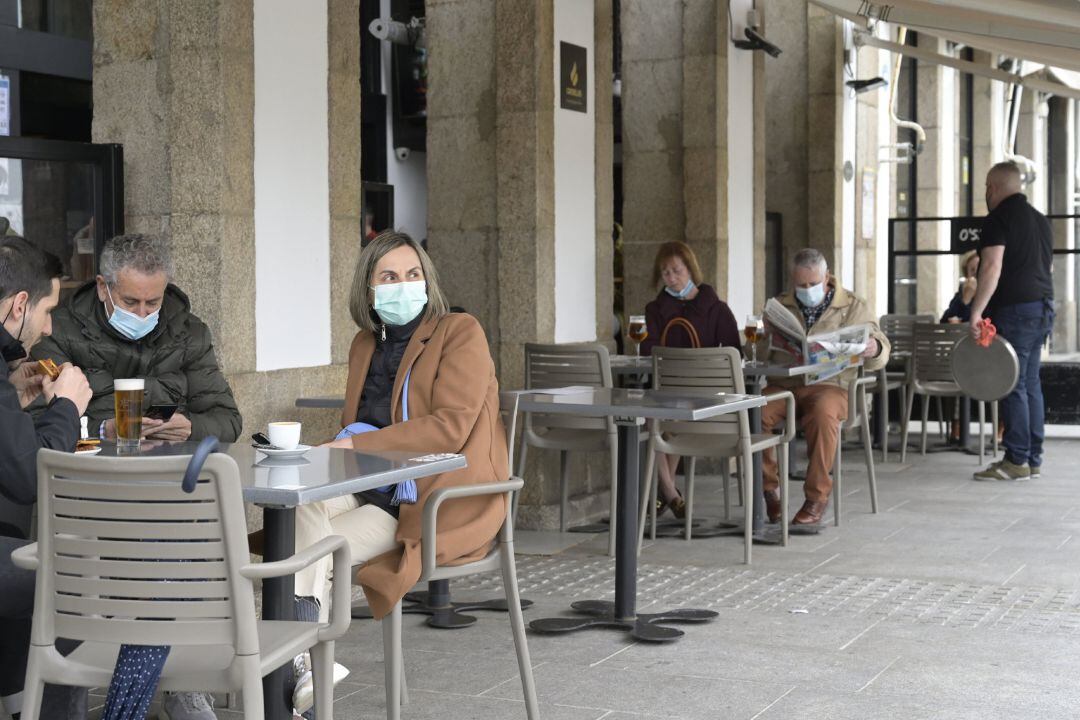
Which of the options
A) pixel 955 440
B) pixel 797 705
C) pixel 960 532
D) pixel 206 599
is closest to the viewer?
pixel 206 599

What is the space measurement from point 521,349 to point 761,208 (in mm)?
3263

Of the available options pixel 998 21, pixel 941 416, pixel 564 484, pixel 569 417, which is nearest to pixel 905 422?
pixel 941 416

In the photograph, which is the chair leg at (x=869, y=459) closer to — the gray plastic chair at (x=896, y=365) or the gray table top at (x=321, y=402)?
the gray plastic chair at (x=896, y=365)

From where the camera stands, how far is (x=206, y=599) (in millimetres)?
2682

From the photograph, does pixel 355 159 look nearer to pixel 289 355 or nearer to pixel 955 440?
pixel 289 355

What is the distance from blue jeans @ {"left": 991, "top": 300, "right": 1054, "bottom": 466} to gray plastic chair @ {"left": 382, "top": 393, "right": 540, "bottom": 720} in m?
5.75

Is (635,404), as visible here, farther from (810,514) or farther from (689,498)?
(810,514)

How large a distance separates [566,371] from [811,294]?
1499 millimetres

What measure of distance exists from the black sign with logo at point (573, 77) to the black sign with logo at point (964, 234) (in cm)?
510

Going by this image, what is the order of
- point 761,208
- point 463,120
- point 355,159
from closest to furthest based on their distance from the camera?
point 355,159 → point 463,120 → point 761,208

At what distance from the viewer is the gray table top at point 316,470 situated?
9.57 ft

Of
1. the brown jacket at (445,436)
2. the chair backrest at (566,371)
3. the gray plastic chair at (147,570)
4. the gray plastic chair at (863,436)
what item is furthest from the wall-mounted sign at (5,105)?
the gray plastic chair at (863,436)

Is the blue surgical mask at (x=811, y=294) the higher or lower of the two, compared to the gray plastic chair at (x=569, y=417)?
higher

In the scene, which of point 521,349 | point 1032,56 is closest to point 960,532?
point 521,349
